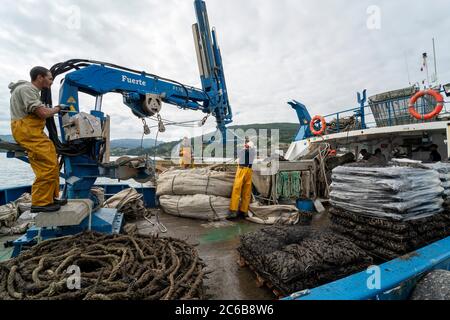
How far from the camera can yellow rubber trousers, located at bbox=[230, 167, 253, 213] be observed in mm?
4910

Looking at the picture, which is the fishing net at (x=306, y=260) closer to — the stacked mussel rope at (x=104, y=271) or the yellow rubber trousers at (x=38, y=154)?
the stacked mussel rope at (x=104, y=271)

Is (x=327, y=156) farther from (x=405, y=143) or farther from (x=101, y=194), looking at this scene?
(x=101, y=194)

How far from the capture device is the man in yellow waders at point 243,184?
4.91 m

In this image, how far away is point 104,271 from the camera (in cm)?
188

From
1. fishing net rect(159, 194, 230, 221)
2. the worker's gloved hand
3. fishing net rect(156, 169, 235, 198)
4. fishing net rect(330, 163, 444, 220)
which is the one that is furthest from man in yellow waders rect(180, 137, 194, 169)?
fishing net rect(330, 163, 444, 220)

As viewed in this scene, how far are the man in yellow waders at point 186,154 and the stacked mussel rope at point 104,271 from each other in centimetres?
659

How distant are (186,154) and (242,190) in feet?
14.8

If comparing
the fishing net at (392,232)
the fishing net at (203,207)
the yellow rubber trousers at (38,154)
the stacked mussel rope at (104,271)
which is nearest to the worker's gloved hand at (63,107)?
the yellow rubber trousers at (38,154)

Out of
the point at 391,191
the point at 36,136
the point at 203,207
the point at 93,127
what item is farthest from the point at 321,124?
the point at 36,136

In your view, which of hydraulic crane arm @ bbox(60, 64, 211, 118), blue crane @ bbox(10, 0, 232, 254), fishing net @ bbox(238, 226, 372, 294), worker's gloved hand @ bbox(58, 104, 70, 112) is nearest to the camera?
fishing net @ bbox(238, 226, 372, 294)

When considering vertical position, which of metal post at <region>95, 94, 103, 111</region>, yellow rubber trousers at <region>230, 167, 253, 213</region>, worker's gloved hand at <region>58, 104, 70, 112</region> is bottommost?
yellow rubber trousers at <region>230, 167, 253, 213</region>

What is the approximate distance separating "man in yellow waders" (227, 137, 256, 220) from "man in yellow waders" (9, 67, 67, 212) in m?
3.12

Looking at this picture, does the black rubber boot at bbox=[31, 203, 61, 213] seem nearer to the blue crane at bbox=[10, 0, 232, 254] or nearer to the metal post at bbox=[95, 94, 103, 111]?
the blue crane at bbox=[10, 0, 232, 254]
